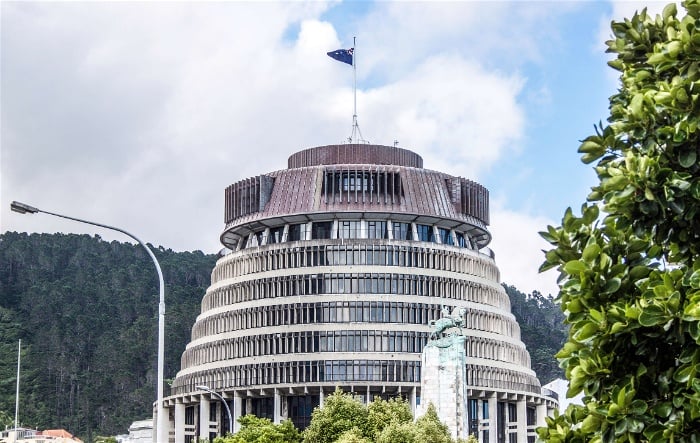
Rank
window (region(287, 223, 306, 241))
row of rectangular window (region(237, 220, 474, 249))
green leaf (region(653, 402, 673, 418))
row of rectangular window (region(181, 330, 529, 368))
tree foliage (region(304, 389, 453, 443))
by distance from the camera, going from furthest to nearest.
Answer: window (region(287, 223, 306, 241))
row of rectangular window (region(237, 220, 474, 249))
row of rectangular window (region(181, 330, 529, 368))
tree foliage (region(304, 389, 453, 443))
green leaf (region(653, 402, 673, 418))

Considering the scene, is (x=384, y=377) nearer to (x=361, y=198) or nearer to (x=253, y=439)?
(x=361, y=198)

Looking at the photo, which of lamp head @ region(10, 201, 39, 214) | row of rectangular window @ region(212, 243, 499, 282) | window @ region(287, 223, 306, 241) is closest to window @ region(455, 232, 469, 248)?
row of rectangular window @ region(212, 243, 499, 282)

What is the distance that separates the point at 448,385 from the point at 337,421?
7.68 metres

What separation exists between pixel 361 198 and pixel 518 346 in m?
24.2

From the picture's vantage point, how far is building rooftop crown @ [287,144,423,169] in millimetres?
138000

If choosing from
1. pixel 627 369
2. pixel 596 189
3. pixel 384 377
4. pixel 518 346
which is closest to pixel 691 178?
pixel 596 189

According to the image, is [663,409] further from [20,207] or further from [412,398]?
[412,398]

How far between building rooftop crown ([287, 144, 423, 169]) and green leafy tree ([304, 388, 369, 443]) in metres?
61.4

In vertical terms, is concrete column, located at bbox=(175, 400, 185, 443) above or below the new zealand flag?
below

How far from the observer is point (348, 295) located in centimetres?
12912

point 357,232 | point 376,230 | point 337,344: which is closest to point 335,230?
point 357,232

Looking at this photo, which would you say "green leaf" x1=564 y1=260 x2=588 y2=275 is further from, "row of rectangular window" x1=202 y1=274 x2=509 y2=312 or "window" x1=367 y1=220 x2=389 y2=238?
"window" x1=367 y1=220 x2=389 y2=238

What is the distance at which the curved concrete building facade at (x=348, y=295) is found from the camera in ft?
423

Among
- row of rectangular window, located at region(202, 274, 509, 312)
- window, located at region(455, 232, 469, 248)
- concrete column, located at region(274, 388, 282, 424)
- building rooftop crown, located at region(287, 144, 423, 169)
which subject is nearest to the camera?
row of rectangular window, located at region(202, 274, 509, 312)
